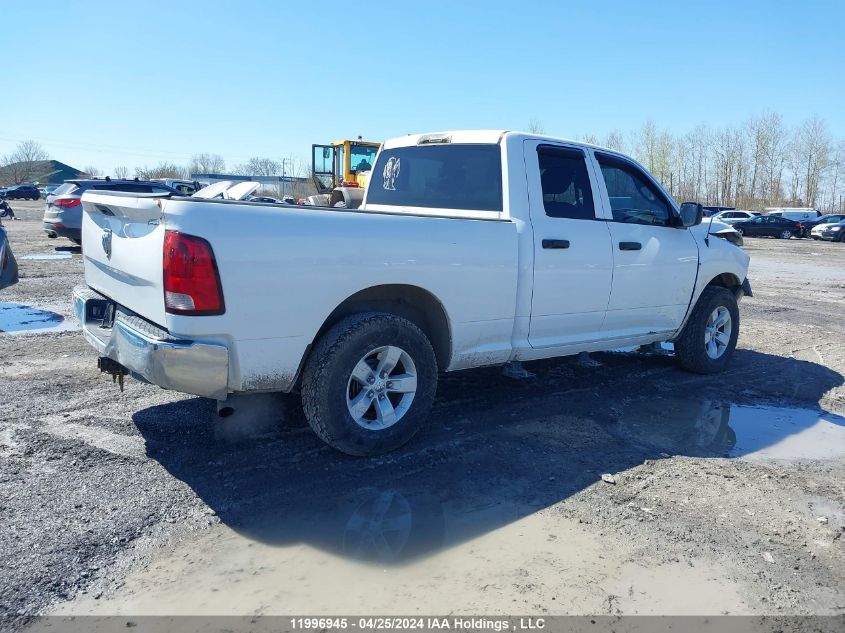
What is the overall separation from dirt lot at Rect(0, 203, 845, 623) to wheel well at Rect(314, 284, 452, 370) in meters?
0.67

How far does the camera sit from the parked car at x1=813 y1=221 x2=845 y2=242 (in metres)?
36.7

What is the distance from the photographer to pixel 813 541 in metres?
3.34

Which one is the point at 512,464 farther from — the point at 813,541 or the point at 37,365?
the point at 37,365

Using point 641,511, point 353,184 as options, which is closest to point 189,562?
point 641,511

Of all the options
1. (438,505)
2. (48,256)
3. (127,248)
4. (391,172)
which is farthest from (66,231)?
(438,505)

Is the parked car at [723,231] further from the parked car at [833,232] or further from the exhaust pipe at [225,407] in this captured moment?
the parked car at [833,232]

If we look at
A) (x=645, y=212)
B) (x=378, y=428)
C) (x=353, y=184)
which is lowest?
(x=378, y=428)

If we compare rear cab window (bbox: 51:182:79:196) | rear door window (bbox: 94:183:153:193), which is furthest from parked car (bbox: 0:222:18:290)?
rear cab window (bbox: 51:182:79:196)

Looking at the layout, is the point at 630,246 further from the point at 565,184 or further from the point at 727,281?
the point at 727,281

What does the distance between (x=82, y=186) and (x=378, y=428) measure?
1578 centimetres

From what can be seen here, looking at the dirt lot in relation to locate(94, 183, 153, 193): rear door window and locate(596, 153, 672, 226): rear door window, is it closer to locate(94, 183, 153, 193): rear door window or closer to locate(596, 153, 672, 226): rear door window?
locate(596, 153, 672, 226): rear door window

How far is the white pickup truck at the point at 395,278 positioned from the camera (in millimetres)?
→ 3402

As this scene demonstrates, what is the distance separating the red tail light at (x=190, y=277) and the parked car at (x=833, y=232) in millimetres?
41593

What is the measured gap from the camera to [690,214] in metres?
5.87
